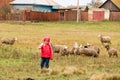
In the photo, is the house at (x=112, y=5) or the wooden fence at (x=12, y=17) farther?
the house at (x=112, y=5)

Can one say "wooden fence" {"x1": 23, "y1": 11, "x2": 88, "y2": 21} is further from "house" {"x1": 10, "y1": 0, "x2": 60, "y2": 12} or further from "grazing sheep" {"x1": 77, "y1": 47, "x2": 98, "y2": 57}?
"grazing sheep" {"x1": 77, "y1": 47, "x2": 98, "y2": 57}

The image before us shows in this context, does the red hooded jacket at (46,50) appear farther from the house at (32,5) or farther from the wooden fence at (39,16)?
the house at (32,5)

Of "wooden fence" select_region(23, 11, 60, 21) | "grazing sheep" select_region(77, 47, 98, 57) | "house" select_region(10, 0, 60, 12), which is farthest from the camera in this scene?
"house" select_region(10, 0, 60, 12)

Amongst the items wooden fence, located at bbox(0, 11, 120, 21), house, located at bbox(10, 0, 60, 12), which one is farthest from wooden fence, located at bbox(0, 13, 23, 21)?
house, located at bbox(10, 0, 60, 12)

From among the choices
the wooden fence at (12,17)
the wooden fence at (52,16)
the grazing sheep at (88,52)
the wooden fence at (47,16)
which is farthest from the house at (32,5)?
the grazing sheep at (88,52)

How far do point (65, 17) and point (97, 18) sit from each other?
25.0 ft

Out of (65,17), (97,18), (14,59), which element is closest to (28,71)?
(14,59)

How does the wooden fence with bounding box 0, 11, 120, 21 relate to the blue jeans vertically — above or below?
below

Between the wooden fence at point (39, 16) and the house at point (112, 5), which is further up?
the house at point (112, 5)

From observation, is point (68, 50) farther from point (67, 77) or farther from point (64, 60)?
point (67, 77)

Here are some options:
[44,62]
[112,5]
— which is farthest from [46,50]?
[112,5]

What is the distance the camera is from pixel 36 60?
19.5 m

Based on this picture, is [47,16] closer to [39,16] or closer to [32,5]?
[39,16]

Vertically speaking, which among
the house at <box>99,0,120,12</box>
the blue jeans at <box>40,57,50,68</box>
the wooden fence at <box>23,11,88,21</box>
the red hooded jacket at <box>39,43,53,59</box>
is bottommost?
the wooden fence at <box>23,11,88,21</box>
